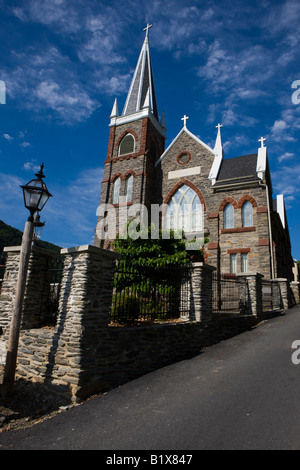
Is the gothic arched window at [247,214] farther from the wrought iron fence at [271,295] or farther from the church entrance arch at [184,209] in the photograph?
the wrought iron fence at [271,295]

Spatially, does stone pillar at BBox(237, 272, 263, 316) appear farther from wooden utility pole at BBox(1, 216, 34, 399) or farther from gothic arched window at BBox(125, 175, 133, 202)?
gothic arched window at BBox(125, 175, 133, 202)

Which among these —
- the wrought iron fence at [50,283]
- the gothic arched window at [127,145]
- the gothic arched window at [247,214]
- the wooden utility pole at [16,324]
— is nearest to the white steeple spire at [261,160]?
the gothic arched window at [247,214]

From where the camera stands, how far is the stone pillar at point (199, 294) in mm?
8344

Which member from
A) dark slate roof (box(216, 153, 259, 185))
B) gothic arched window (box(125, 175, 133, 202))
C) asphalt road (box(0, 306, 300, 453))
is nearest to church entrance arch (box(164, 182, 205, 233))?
dark slate roof (box(216, 153, 259, 185))

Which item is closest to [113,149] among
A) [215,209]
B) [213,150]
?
[213,150]

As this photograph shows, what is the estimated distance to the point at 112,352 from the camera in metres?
5.89

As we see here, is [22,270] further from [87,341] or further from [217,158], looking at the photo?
[217,158]

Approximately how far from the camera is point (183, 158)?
22641mm

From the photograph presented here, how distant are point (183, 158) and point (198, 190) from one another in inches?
139

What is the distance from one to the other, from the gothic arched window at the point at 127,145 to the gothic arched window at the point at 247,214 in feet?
36.5

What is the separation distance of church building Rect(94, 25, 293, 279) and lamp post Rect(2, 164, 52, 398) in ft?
48.3

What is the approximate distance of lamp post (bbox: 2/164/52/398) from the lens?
207 inches

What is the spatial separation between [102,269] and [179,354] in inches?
134

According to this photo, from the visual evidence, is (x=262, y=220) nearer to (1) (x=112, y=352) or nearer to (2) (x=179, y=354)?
(2) (x=179, y=354)
